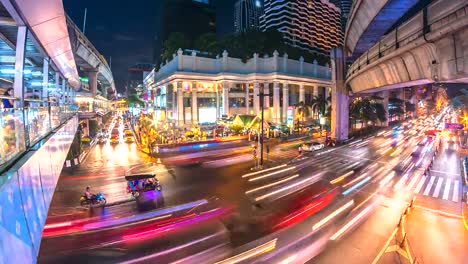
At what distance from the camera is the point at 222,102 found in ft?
211

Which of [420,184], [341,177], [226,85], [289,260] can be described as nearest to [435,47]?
[289,260]

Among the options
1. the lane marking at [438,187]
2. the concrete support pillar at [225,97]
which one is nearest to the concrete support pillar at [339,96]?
the lane marking at [438,187]

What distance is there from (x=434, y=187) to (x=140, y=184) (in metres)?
21.9

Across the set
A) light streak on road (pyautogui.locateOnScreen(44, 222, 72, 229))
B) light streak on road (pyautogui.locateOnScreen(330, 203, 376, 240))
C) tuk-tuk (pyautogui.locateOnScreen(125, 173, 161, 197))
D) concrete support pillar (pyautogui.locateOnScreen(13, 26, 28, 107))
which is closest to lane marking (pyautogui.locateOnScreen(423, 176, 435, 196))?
light streak on road (pyautogui.locateOnScreen(330, 203, 376, 240))

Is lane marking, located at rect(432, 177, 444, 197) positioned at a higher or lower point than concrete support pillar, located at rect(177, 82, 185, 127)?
lower

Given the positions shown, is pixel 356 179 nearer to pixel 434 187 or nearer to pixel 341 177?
pixel 341 177

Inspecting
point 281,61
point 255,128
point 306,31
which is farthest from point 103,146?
point 306,31

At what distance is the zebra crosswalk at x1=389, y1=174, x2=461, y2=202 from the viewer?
1698cm

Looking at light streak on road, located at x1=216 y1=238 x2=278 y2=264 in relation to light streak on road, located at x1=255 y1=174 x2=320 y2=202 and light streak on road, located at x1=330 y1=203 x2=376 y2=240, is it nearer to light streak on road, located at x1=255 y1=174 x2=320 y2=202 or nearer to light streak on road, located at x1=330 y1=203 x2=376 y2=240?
light streak on road, located at x1=330 y1=203 x2=376 y2=240

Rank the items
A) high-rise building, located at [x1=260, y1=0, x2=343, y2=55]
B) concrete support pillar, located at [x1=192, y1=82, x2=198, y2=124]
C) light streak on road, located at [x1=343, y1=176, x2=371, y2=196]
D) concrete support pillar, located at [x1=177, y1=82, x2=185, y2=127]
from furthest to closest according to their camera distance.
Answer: high-rise building, located at [x1=260, y1=0, x2=343, y2=55] → concrete support pillar, located at [x1=192, y1=82, x2=198, y2=124] → concrete support pillar, located at [x1=177, y1=82, x2=185, y2=127] → light streak on road, located at [x1=343, y1=176, x2=371, y2=196]

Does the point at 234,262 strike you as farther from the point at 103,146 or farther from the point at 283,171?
the point at 103,146

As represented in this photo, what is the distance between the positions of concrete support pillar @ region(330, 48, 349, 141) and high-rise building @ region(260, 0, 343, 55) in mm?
80848

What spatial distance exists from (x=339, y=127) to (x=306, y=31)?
388ft

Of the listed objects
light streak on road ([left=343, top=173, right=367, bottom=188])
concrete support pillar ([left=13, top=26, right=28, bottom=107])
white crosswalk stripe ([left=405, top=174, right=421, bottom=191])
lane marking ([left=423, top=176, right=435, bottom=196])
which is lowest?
lane marking ([left=423, top=176, right=435, bottom=196])
